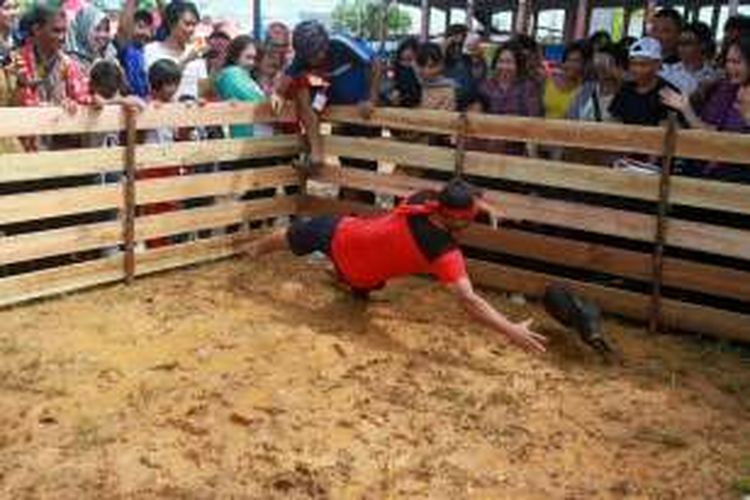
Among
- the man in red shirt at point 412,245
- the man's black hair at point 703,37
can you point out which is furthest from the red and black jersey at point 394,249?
the man's black hair at point 703,37

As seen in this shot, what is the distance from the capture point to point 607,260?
6.86m

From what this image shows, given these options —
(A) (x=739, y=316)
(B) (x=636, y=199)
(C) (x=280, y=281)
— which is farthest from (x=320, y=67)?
(A) (x=739, y=316)

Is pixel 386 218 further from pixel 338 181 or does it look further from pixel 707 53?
pixel 707 53

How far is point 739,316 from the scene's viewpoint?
639cm

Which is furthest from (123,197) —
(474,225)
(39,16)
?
(474,225)

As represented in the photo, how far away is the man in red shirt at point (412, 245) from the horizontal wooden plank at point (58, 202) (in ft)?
4.06

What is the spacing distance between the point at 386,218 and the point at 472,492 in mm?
2438

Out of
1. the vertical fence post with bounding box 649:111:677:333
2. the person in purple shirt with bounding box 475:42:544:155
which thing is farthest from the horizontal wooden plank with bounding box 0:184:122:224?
the vertical fence post with bounding box 649:111:677:333

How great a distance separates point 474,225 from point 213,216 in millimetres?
2033

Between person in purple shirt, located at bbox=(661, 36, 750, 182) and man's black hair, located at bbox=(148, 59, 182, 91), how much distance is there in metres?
3.42

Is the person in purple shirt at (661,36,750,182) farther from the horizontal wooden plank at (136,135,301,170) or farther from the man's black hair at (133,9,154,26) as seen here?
the man's black hair at (133,9,154,26)

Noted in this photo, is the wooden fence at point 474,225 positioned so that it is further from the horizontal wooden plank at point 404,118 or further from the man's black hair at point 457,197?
the man's black hair at point 457,197

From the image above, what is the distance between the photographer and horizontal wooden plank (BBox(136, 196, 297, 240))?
289 inches

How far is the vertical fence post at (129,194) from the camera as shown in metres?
6.86
